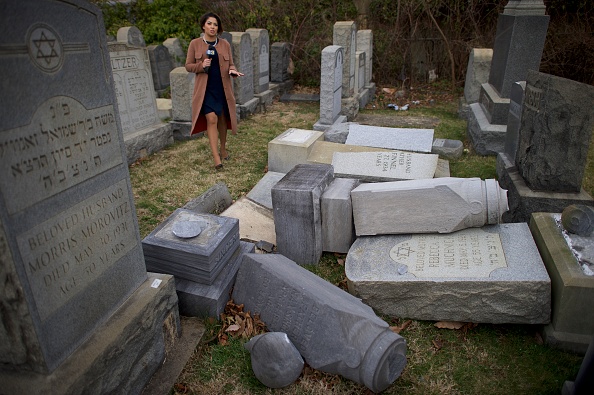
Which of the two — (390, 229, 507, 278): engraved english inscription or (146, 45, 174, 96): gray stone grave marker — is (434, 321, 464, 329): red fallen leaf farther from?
(146, 45, 174, 96): gray stone grave marker

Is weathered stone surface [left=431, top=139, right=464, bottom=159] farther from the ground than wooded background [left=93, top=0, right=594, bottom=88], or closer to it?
closer to it

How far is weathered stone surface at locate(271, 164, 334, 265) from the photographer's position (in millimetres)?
3391

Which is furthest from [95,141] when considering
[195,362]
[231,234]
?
[195,362]

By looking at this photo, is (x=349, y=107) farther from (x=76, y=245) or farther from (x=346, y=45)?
(x=76, y=245)

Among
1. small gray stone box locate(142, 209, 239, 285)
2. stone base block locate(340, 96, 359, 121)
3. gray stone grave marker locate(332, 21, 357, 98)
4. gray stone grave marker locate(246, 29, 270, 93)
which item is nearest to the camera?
small gray stone box locate(142, 209, 239, 285)

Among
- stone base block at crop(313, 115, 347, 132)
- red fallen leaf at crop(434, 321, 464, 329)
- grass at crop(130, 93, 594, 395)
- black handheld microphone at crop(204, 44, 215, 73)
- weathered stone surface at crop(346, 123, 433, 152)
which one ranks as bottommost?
grass at crop(130, 93, 594, 395)

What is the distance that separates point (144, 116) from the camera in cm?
677

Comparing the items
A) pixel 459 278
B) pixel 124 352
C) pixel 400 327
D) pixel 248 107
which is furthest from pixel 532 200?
pixel 248 107

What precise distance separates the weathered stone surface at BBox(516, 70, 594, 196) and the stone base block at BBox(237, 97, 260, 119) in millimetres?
5726

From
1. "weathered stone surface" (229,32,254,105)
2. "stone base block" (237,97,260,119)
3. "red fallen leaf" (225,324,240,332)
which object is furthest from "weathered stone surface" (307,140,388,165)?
"stone base block" (237,97,260,119)

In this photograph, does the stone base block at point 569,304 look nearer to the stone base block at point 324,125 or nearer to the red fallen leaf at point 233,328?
the red fallen leaf at point 233,328

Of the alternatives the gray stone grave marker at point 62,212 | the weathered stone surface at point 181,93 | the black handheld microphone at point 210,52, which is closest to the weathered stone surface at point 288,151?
the black handheld microphone at point 210,52

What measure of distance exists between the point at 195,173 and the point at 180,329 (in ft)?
10.5

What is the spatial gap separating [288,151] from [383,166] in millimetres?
1306
